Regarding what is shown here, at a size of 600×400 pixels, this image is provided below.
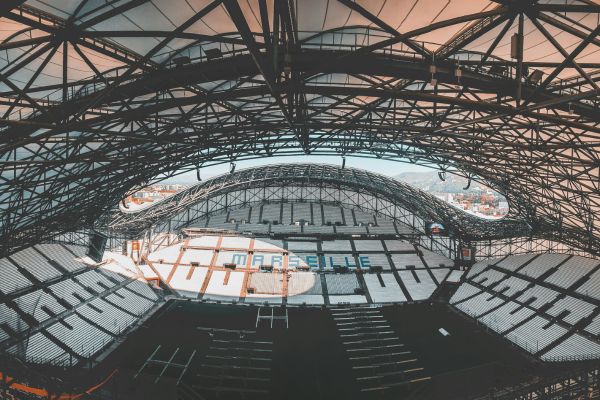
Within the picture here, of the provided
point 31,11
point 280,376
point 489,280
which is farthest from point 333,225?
point 31,11

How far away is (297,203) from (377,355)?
29.1 m

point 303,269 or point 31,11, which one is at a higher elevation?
point 31,11

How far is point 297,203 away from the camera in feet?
162

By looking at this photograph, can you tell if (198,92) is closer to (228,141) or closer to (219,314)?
(228,141)

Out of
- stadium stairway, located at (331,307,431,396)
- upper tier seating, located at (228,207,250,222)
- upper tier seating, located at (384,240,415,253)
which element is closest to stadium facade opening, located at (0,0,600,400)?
stadium stairway, located at (331,307,431,396)

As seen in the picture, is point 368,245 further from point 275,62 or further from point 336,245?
point 275,62

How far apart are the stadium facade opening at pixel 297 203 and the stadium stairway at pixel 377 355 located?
0.70 feet

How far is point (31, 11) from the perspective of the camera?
28.1 feet

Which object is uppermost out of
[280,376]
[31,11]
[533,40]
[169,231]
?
[533,40]

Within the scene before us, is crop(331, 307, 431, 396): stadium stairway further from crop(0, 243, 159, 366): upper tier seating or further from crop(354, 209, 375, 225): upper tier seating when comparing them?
crop(354, 209, 375, 225): upper tier seating

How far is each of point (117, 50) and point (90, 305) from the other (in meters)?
24.6

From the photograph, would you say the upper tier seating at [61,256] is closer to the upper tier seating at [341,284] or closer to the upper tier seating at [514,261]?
the upper tier seating at [341,284]

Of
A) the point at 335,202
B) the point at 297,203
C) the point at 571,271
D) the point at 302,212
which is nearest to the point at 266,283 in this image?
the point at 302,212

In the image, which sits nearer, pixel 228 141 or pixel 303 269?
pixel 228 141
